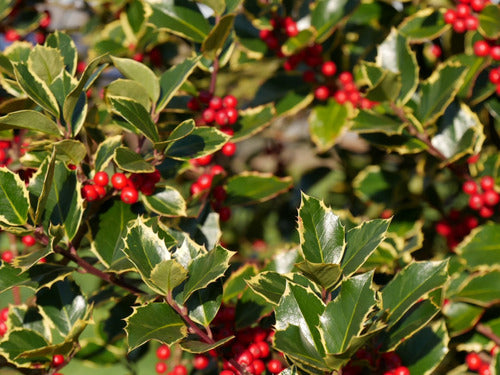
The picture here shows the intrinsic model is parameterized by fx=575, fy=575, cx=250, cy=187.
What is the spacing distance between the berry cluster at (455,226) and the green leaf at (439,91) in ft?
1.45

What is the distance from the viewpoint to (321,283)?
942 millimetres

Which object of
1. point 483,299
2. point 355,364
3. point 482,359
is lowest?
point 482,359

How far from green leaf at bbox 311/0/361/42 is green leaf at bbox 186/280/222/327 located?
825mm

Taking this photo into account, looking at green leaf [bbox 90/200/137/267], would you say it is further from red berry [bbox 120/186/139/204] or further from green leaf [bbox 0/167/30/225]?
green leaf [bbox 0/167/30/225]

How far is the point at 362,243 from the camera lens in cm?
95

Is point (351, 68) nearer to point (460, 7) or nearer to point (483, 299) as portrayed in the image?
point (460, 7)

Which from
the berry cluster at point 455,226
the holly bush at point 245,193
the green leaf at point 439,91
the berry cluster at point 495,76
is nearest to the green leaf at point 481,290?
the holly bush at point 245,193

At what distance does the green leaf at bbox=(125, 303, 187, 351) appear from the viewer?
0.93 m

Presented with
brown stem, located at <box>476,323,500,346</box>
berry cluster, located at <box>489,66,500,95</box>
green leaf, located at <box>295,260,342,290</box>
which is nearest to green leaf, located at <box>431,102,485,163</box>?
berry cluster, located at <box>489,66,500,95</box>

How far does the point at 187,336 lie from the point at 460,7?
3.86ft

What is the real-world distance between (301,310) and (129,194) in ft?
1.47

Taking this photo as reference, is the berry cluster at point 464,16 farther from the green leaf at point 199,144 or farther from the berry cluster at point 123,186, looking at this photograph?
the berry cluster at point 123,186

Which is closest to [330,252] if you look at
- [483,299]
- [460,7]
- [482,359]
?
[483,299]

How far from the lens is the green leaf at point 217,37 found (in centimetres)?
123
